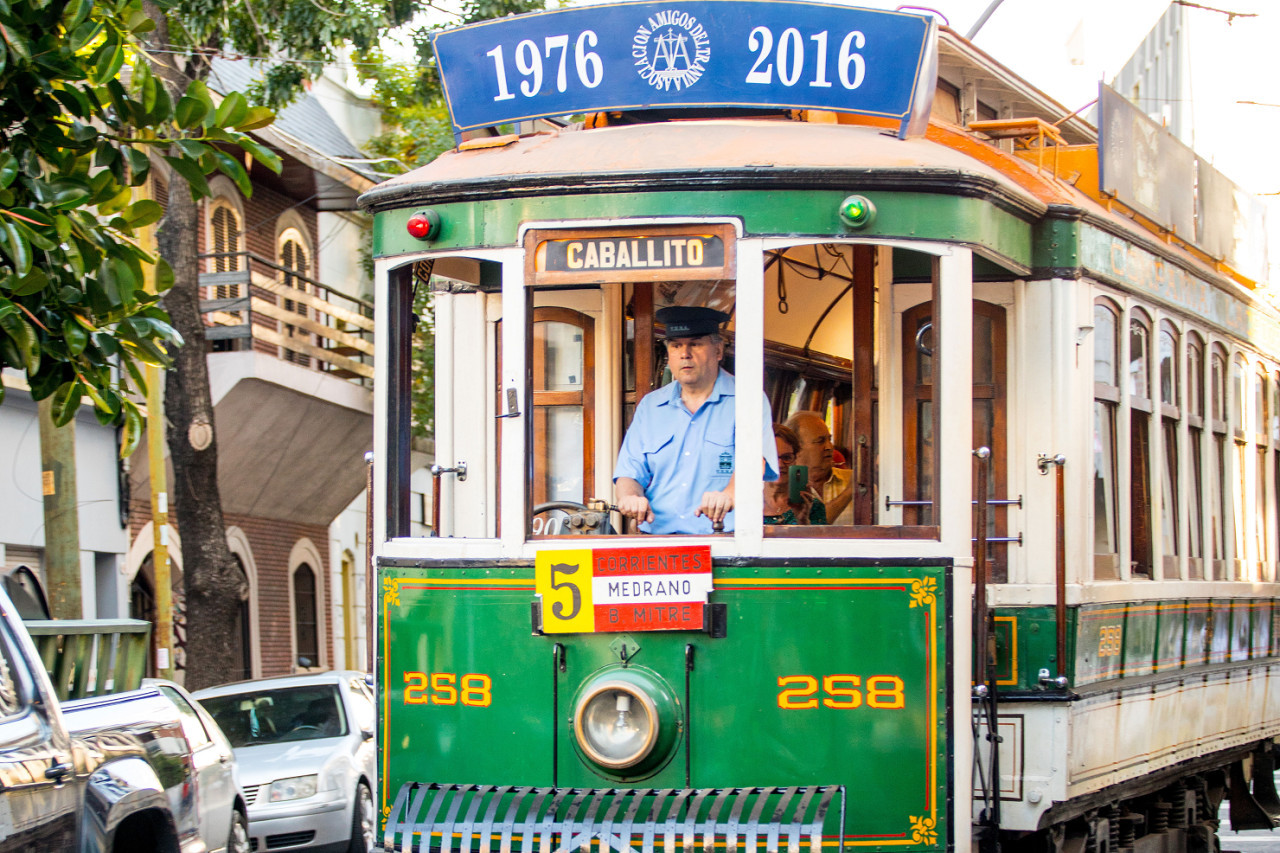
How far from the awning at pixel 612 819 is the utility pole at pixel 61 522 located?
7503mm

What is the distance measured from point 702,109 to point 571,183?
105 centimetres

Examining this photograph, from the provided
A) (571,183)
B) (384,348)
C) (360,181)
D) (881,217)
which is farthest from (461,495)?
(360,181)

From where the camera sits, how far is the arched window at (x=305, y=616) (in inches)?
982

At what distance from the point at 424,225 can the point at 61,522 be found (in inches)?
291

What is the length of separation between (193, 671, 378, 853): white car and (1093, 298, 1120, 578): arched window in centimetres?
553

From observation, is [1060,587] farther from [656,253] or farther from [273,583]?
[273,583]

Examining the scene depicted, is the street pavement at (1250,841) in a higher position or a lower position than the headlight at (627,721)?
lower

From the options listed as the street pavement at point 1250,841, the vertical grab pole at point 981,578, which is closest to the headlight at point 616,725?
the vertical grab pole at point 981,578

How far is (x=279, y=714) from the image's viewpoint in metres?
13.7

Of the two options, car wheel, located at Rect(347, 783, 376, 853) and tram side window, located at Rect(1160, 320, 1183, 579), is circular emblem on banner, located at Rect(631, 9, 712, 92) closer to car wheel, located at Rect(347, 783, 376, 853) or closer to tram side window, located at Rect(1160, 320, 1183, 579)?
tram side window, located at Rect(1160, 320, 1183, 579)

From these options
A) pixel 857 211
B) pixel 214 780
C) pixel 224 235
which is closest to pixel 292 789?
pixel 214 780

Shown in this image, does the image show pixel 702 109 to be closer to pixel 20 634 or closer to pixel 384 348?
pixel 384 348

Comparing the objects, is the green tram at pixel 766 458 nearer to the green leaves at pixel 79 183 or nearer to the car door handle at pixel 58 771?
the green leaves at pixel 79 183

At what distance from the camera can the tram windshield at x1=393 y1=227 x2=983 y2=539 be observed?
665cm
